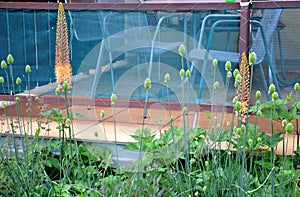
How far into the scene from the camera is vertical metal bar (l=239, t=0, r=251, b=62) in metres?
3.38

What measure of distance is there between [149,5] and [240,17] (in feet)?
2.09

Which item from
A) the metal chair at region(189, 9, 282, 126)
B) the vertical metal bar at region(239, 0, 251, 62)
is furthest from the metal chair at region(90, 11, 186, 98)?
A: the vertical metal bar at region(239, 0, 251, 62)

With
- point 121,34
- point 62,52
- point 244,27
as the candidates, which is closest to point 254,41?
point 244,27

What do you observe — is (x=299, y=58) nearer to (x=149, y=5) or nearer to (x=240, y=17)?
(x=240, y=17)

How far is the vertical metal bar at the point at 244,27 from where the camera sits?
3.38 meters

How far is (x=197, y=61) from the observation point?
3.50 meters

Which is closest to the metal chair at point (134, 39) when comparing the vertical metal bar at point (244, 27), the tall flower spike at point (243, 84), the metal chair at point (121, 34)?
the metal chair at point (121, 34)

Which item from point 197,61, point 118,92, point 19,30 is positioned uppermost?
point 19,30

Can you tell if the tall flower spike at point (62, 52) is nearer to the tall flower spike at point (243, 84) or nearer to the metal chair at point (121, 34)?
the metal chair at point (121, 34)

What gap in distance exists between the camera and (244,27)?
3.42 metres

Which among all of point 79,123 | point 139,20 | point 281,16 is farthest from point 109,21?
point 281,16

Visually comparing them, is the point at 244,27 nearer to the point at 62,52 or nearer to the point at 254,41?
the point at 254,41

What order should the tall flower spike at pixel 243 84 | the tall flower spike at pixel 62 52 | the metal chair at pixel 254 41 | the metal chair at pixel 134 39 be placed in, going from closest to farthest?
the tall flower spike at pixel 243 84 → the tall flower spike at pixel 62 52 → the metal chair at pixel 254 41 → the metal chair at pixel 134 39

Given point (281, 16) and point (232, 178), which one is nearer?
point (232, 178)
